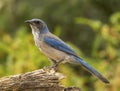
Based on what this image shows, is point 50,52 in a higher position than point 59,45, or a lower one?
lower

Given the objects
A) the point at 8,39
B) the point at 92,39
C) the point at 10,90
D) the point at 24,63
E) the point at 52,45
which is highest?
the point at 92,39

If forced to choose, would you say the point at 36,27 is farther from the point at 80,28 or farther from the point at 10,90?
the point at 80,28

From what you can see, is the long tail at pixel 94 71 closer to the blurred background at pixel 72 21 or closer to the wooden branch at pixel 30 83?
the wooden branch at pixel 30 83

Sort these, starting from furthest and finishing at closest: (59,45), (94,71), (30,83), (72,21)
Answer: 1. (72,21)
2. (59,45)
3. (94,71)
4. (30,83)

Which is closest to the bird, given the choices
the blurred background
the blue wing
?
the blue wing

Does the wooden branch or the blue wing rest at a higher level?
the blue wing

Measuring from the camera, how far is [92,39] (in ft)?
58.9

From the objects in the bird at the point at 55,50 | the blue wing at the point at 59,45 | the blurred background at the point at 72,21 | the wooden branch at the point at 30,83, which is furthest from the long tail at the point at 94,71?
the blurred background at the point at 72,21

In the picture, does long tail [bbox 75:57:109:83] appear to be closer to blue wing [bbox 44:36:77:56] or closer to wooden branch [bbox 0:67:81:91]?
blue wing [bbox 44:36:77:56]

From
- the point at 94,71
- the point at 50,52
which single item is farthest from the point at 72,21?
the point at 94,71

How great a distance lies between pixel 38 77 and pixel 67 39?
8.75m

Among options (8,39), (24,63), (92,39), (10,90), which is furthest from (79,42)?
(10,90)

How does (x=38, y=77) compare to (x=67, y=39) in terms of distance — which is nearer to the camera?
(x=38, y=77)

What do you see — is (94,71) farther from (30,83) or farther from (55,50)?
(30,83)
